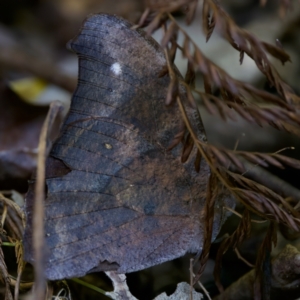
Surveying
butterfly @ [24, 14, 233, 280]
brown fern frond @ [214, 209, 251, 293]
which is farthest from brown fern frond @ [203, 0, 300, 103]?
brown fern frond @ [214, 209, 251, 293]

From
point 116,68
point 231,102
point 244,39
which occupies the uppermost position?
point 244,39

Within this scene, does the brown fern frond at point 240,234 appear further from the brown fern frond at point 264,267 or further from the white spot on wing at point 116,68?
the white spot on wing at point 116,68

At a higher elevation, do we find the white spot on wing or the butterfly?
the white spot on wing

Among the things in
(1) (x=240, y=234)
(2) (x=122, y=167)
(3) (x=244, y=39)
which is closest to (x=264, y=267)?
(1) (x=240, y=234)

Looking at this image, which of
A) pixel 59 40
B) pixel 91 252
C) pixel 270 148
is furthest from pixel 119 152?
pixel 59 40

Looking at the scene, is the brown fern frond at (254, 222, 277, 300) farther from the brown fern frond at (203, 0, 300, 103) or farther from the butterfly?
the brown fern frond at (203, 0, 300, 103)

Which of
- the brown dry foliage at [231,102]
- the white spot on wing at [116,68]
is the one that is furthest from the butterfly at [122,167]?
the brown dry foliage at [231,102]

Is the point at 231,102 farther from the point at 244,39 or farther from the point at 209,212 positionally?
the point at 209,212

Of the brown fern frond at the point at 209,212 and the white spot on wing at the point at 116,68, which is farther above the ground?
the white spot on wing at the point at 116,68
